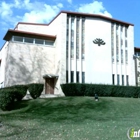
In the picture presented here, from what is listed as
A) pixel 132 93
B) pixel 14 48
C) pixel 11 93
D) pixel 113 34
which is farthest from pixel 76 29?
pixel 11 93

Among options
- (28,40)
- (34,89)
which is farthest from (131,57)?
(34,89)

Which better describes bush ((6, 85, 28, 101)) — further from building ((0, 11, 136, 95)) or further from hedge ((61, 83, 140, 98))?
building ((0, 11, 136, 95))

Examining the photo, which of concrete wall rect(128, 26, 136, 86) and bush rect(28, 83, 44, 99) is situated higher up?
concrete wall rect(128, 26, 136, 86)

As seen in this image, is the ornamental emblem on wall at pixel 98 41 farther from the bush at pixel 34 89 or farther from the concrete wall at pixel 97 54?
the bush at pixel 34 89

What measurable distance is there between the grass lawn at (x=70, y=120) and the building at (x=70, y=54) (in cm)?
761

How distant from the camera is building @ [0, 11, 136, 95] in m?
27.0

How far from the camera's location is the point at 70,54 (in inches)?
1099

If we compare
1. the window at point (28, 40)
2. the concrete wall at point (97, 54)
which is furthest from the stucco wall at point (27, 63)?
the concrete wall at point (97, 54)

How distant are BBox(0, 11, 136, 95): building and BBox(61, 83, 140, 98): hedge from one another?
7.09ft

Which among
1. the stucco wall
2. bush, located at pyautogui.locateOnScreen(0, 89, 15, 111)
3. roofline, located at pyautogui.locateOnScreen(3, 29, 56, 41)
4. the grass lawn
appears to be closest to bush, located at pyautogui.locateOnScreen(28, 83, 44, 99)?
the grass lawn

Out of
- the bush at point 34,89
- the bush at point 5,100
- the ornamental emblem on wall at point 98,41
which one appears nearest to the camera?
the bush at point 5,100

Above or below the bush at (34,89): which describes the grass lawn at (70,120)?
below

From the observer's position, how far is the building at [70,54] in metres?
27.0

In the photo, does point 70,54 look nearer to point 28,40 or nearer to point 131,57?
point 28,40
